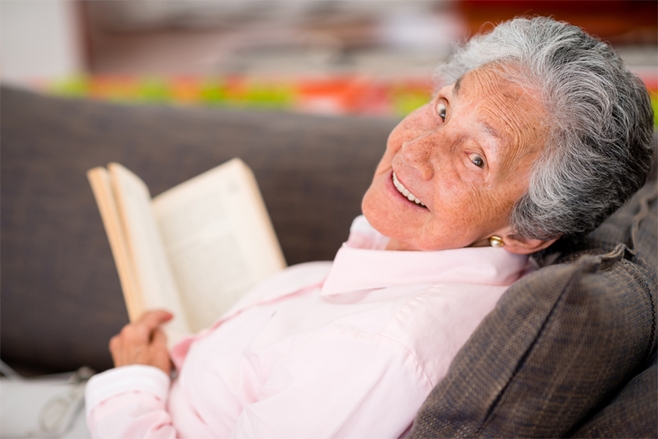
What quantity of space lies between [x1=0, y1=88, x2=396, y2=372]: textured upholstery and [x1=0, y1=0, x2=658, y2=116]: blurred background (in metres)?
0.78

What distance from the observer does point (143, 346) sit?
3.76 feet

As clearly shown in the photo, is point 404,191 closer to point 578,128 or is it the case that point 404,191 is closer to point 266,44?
point 578,128

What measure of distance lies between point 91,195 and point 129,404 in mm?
712

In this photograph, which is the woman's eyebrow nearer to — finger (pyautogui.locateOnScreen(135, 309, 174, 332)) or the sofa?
the sofa

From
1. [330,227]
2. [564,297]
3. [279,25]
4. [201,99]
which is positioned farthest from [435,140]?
[279,25]

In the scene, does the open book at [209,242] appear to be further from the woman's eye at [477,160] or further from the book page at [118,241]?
the woman's eye at [477,160]

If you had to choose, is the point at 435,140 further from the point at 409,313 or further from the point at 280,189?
the point at 280,189

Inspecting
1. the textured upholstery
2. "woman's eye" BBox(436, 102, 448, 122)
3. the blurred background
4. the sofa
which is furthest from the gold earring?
the blurred background

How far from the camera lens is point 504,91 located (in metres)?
0.87

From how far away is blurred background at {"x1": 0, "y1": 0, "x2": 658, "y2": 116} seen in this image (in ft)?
8.66

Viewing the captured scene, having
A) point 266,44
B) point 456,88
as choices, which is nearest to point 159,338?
point 456,88

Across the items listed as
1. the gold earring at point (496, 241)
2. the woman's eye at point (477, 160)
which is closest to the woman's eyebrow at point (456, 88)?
the woman's eye at point (477, 160)

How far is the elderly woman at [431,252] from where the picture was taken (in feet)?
2.51

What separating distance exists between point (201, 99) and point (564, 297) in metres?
2.16
